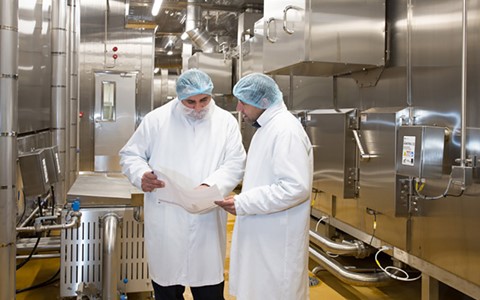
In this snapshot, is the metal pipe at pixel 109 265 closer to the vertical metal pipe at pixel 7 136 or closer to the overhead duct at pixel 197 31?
the vertical metal pipe at pixel 7 136

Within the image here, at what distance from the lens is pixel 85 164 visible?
6645 millimetres

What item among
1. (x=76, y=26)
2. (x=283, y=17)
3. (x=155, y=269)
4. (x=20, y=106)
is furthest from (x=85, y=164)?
(x=155, y=269)

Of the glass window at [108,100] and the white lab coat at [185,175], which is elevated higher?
the glass window at [108,100]

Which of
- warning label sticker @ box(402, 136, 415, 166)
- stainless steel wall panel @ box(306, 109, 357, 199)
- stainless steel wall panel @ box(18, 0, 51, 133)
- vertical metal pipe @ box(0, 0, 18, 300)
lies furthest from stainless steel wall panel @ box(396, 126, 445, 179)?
stainless steel wall panel @ box(18, 0, 51, 133)

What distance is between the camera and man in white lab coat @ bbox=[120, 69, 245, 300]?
190 centimetres

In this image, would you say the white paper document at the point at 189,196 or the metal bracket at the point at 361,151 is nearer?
the white paper document at the point at 189,196

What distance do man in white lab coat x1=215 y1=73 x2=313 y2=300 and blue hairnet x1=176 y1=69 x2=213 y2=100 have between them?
16 centimetres

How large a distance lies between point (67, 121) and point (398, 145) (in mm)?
3316

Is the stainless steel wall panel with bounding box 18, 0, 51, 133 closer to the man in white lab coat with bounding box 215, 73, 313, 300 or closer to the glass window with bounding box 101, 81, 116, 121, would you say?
the man in white lab coat with bounding box 215, 73, 313, 300

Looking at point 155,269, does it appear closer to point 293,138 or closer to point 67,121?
point 293,138

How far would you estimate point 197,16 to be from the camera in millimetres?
6625

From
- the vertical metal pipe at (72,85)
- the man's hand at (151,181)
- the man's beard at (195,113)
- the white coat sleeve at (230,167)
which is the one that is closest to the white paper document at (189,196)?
the man's hand at (151,181)

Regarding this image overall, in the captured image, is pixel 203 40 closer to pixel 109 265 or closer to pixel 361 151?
pixel 361 151

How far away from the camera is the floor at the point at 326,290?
3.04m
